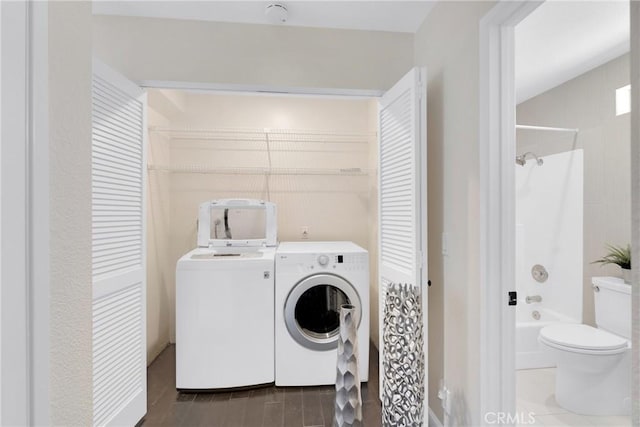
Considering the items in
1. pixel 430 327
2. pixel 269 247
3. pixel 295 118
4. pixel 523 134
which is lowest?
pixel 430 327

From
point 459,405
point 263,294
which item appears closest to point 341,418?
point 459,405

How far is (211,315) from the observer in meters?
2.15

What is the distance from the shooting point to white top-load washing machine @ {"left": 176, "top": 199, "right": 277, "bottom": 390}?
2.15 m

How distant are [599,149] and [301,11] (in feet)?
6.93

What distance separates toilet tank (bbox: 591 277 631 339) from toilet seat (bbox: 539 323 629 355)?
5 cm

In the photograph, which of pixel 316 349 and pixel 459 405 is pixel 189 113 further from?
pixel 459 405

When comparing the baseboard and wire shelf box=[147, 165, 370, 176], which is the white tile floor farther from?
wire shelf box=[147, 165, 370, 176]

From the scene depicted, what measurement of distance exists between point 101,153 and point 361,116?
7.43 ft

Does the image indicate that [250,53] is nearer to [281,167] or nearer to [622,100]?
[281,167]

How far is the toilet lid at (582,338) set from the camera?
191cm

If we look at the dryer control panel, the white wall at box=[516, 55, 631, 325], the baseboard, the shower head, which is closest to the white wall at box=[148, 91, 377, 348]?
the dryer control panel

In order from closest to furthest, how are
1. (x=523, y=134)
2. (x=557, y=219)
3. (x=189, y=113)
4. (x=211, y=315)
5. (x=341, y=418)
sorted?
(x=341, y=418) → (x=211, y=315) → (x=557, y=219) → (x=523, y=134) → (x=189, y=113)

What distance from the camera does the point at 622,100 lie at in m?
2.00

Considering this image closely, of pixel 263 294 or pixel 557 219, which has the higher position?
pixel 557 219
